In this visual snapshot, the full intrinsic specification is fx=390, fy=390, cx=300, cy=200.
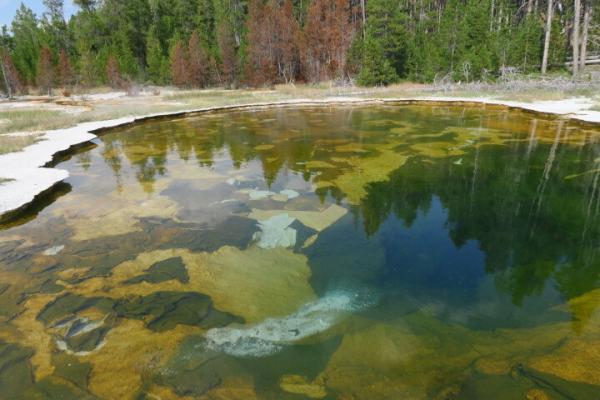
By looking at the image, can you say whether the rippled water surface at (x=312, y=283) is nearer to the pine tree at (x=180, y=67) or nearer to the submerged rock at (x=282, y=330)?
the submerged rock at (x=282, y=330)

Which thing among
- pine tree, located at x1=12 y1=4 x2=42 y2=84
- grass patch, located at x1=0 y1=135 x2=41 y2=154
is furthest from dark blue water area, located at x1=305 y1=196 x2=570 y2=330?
pine tree, located at x1=12 y1=4 x2=42 y2=84

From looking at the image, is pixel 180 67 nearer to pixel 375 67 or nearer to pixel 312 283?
pixel 375 67

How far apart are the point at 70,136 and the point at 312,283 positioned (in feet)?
41.3

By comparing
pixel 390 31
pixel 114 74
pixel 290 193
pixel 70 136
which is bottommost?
pixel 290 193

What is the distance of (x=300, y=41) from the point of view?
36.5m

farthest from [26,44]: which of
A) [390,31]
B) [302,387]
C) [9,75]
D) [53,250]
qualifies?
[302,387]

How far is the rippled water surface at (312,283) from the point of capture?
3.38m

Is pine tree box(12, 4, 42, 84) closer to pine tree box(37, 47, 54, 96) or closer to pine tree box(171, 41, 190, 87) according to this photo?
pine tree box(37, 47, 54, 96)

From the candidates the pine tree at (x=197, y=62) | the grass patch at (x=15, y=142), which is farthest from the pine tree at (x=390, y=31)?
the grass patch at (x=15, y=142)

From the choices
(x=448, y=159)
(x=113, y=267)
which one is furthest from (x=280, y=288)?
(x=448, y=159)

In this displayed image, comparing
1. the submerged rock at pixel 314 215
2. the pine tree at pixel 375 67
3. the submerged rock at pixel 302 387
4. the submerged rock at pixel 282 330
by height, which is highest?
the pine tree at pixel 375 67

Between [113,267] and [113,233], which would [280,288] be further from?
[113,233]

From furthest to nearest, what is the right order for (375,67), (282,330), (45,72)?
1. (45,72)
2. (375,67)
3. (282,330)

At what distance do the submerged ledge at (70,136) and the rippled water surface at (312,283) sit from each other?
39 cm
